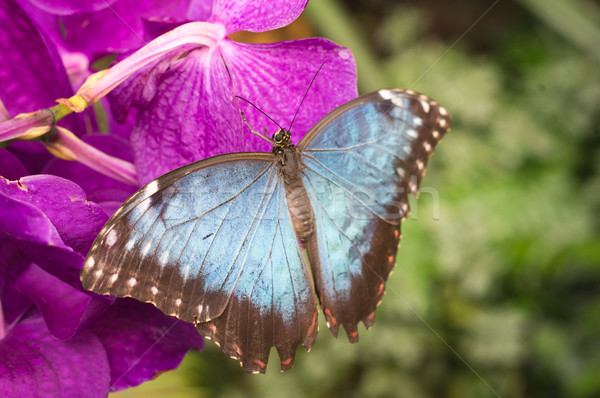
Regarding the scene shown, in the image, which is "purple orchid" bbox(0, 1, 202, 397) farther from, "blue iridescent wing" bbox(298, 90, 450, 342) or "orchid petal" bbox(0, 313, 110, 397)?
"blue iridescent wing" bbox(298, 90, 450, 342)

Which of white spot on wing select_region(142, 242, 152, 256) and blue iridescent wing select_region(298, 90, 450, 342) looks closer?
white spot on wing select_region(142, 242, 152, 256)

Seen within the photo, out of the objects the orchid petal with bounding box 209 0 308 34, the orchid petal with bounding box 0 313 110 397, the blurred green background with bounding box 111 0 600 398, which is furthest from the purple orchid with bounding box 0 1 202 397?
the blurred green background with bounding box 111 0 600 398

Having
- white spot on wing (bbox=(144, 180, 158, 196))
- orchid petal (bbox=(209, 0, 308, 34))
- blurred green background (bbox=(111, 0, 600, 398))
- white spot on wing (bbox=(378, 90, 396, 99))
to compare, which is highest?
orchid petal (bbox=(209, 0, 308, 34))

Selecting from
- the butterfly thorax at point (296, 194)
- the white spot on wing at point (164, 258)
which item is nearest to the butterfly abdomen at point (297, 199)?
the butterfly thorax at point (296, 194)

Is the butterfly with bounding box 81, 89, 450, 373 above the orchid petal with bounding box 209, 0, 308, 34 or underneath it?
underneath

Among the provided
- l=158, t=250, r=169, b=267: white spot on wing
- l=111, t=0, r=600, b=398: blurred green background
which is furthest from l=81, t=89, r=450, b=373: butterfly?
l=111, t=0, r=600, b=398: blurred green background

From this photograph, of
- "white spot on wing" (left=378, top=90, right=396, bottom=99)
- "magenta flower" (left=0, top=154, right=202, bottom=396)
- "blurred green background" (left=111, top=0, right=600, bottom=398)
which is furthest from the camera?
"blurred green background" (left=111, top=0, right=600, bottom=398)

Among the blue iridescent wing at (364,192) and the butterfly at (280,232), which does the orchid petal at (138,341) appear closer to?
the butterfly at (280,232)

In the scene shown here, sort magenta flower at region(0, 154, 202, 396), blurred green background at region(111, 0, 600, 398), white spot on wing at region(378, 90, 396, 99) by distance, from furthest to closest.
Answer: blurred green background at region(111, 0, 600, 398), white spot on wing at region(378, 90, 396, 99), magenta flower at region(0, 154, 202, 396)

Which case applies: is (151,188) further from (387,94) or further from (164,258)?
(387,94)
